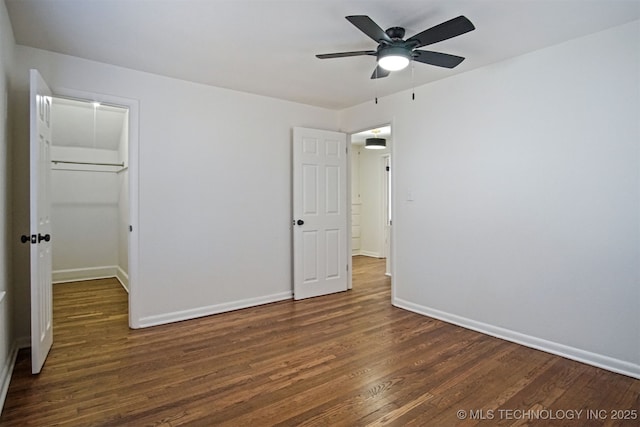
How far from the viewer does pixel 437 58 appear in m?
2.54

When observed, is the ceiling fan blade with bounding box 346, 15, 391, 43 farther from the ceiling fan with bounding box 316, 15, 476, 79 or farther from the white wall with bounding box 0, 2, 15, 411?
the white wall with bounding box 0, 2, 15, 411

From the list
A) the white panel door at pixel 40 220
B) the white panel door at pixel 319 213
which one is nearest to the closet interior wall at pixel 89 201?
the white panel door at pixel 40 220

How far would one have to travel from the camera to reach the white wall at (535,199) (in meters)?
2.52

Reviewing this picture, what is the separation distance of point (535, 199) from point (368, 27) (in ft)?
6.44

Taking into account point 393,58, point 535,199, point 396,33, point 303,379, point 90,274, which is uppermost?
point 396,33

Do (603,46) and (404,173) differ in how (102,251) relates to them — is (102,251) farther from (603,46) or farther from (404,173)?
(603,46)

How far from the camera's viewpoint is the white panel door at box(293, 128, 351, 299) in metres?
4.39

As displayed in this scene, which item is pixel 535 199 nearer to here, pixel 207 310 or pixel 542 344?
pixel 542 344

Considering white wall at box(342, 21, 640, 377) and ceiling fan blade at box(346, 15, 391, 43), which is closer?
ceiling fan blade at box(346, 15, 391, 43)

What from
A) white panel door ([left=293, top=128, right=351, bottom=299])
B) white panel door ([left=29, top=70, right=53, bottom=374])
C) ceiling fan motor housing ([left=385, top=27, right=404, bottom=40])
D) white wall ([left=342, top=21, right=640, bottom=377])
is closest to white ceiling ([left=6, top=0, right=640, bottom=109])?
ceiling fan motor housing ([left=385, top=27, right=404, bottom=40])

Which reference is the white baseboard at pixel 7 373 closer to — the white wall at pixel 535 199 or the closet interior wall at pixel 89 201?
the closet interior wall at pixel 89 201

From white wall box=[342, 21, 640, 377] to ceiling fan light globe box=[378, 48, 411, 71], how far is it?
1207mm

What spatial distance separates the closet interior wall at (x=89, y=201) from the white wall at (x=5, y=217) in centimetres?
242

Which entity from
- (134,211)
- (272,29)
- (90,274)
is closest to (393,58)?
(272,29)
